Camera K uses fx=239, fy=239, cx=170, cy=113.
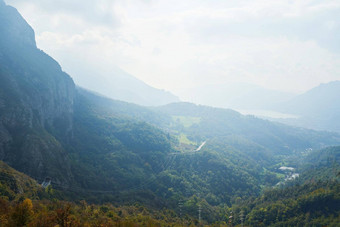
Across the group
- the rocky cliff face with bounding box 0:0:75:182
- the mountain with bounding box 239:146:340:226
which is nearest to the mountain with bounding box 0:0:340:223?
the rocky cliff face with bounding box 0:0:75:182

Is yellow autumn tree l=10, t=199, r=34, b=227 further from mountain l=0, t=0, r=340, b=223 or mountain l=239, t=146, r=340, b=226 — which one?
mountain l=239, t=146, r=340, b=226

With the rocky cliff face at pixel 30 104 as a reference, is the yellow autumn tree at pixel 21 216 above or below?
below

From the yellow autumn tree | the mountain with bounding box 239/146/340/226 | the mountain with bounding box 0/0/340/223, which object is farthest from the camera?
the mountain with bounding box 0/0/340/223

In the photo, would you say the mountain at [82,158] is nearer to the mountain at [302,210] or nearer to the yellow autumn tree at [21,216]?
the mountain at [302,210]

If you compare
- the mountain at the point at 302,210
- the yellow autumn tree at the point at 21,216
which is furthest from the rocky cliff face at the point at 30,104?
the mountain at the point at 302,210

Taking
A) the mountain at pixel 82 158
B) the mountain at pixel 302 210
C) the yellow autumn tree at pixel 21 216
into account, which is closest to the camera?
the yellow autumn tree at pixel 21 216

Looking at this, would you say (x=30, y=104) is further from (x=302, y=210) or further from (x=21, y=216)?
(x=302, y=210)

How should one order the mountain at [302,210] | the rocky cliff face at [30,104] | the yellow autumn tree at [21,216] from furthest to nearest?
the rocky cliff face at [30,104], the mountain at [302,210], the yellow autumn tree at [21,216]

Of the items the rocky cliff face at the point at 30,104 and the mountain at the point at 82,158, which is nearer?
the rocky cliff face at the point at 30,104

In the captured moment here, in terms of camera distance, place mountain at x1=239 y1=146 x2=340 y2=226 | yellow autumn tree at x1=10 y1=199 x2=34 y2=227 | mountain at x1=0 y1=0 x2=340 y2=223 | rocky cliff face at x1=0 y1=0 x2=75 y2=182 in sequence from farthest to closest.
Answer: mountain at x1=0 y1=0 x2=340 y2=223, rocky cliff face at x1=0 y1=0 x2=75 y2=182, mountain at x1=239 y1=146 x2=340 y2=226, yellow autumn tree at x1=10 y1=199 x2=34 y2=227
